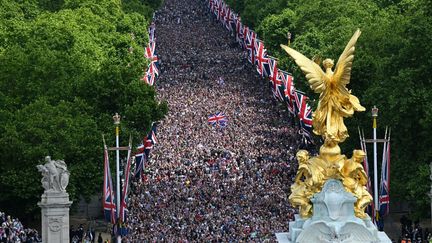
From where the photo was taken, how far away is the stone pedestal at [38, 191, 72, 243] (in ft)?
298

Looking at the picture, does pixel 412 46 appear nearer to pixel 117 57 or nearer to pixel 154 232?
pixel 154 232

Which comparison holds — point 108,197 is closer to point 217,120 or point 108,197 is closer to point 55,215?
point 55,215

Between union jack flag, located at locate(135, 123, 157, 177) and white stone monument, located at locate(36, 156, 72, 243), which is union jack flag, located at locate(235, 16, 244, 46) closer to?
union jack flag, located at locate(135, 123, 157, 177)

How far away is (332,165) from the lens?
73625 millimetres

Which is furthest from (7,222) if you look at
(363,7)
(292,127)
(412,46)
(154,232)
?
(363,7)

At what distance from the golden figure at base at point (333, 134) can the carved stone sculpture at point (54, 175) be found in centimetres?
1962

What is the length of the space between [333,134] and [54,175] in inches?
835

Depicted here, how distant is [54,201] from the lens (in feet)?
298

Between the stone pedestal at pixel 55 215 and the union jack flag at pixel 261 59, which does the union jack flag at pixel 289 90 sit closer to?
the union jack flag at pixel 261 59

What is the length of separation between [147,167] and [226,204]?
51.0 ft

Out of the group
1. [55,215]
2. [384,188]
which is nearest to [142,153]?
[55,215]

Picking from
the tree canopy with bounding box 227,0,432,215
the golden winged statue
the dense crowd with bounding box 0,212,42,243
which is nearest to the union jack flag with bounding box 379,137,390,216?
the tree canopy with bounding box 227,0,432,215

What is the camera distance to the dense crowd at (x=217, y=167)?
10194 centimetres

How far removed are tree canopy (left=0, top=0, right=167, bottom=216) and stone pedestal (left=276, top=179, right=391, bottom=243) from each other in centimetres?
3312
